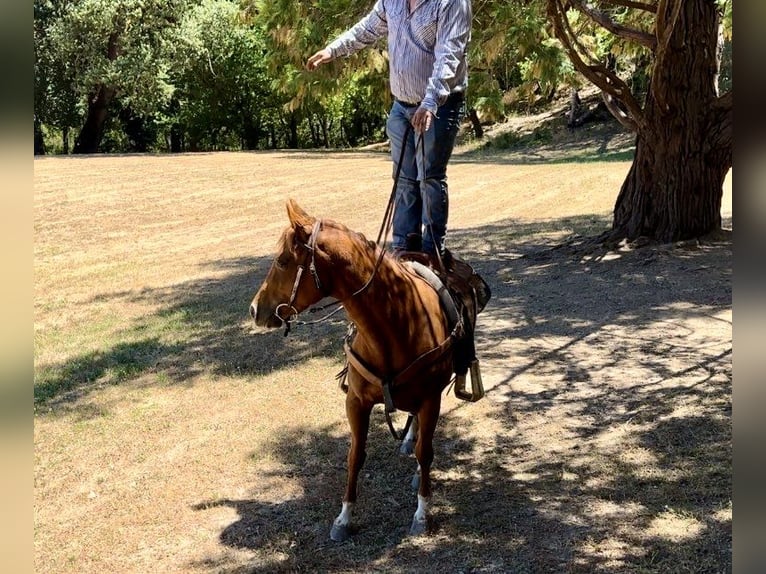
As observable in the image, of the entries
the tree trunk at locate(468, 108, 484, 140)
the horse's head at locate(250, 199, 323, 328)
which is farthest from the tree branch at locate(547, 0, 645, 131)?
the tree trunk at locate(468, 108, 484, 140)

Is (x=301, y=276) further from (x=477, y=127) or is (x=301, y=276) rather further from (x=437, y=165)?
(x=477, y=127)

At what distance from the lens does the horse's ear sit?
3900mm

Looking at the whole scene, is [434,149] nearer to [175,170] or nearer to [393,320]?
[393,320]

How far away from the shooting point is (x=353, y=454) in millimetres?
4680

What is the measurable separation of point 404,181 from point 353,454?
5.87 feet

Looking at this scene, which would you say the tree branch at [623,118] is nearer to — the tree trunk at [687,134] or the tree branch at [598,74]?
the tree branch at [598,74]

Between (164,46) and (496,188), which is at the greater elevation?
(164,46)

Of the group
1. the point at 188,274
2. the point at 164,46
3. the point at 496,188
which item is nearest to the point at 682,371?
the point at 188,274

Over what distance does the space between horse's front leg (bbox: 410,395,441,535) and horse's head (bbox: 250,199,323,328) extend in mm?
1061

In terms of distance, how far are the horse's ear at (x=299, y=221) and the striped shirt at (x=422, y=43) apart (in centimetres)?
99

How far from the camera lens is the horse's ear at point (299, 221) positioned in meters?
3.90

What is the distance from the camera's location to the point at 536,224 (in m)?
15.8

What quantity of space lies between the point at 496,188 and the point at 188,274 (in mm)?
11431

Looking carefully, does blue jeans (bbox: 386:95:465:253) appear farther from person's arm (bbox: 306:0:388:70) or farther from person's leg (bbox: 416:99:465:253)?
person's arm (bbox: 306:0:388:70)
